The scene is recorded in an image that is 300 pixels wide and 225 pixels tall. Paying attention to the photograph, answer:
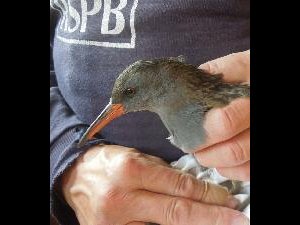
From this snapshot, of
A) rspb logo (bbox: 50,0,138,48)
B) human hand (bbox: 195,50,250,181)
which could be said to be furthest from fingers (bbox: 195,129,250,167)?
rspb logo (bbox: 50,0,138,48)

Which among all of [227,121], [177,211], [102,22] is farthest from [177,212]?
[102,22]

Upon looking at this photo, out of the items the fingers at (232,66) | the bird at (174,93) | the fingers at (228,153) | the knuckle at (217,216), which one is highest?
the fingers at (232,66)

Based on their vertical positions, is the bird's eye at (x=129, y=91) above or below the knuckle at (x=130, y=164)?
above

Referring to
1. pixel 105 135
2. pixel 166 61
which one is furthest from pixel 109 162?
pixel 166 61

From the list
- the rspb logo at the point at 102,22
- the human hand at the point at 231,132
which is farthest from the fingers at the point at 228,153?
the rspb logo at the point at 102,22

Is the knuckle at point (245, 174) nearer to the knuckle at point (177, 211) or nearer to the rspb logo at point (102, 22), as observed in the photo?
the knuckle at point (177, 211)

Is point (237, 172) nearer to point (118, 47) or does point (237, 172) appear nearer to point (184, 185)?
point (184, 185)
